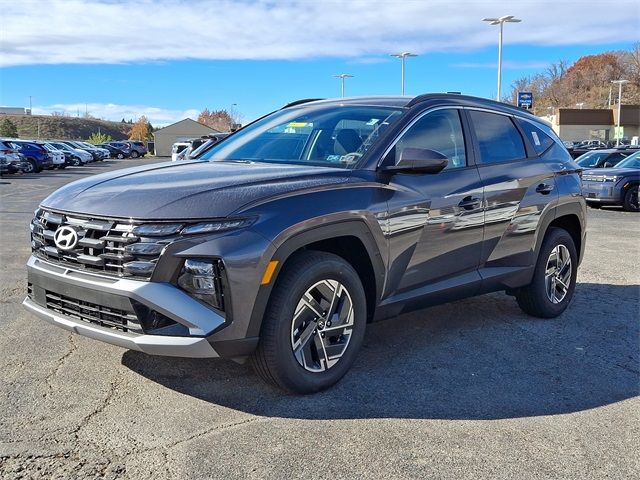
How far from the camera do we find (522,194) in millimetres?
5188

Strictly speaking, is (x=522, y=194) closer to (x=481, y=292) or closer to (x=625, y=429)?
(x=481, y=292)

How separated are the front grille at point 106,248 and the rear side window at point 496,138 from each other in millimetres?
2794

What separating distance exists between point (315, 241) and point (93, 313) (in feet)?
4.27

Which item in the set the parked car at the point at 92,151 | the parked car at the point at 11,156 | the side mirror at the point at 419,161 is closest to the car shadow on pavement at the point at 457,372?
the side mirror at the point at 419,161

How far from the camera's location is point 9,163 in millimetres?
28031

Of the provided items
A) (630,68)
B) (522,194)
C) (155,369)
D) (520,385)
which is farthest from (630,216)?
(630,68)

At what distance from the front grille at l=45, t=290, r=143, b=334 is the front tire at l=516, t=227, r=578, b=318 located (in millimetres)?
3458

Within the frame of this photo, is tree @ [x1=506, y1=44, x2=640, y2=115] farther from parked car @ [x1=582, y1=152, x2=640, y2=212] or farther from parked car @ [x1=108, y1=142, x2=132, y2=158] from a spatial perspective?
parked car @ [x1=582, y1=152, x2=640, y2=212]

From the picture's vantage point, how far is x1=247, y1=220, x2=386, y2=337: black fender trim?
3406 mm

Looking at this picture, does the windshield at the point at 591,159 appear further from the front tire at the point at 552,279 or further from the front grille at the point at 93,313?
the front grille at the point at 93,313

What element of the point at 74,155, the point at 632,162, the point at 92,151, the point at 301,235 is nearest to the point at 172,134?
the point at 92,151

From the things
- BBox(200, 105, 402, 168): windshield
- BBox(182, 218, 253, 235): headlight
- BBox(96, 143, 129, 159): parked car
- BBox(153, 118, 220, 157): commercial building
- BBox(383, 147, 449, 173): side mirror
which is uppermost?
BBox(153, 118, 220, 157): commercial building

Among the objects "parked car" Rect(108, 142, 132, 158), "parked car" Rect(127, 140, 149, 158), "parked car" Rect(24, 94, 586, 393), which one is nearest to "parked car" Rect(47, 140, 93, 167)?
"parked car" Rect(108, 142, 132, 158)

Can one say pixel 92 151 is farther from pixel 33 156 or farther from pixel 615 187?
pixel 615 187
